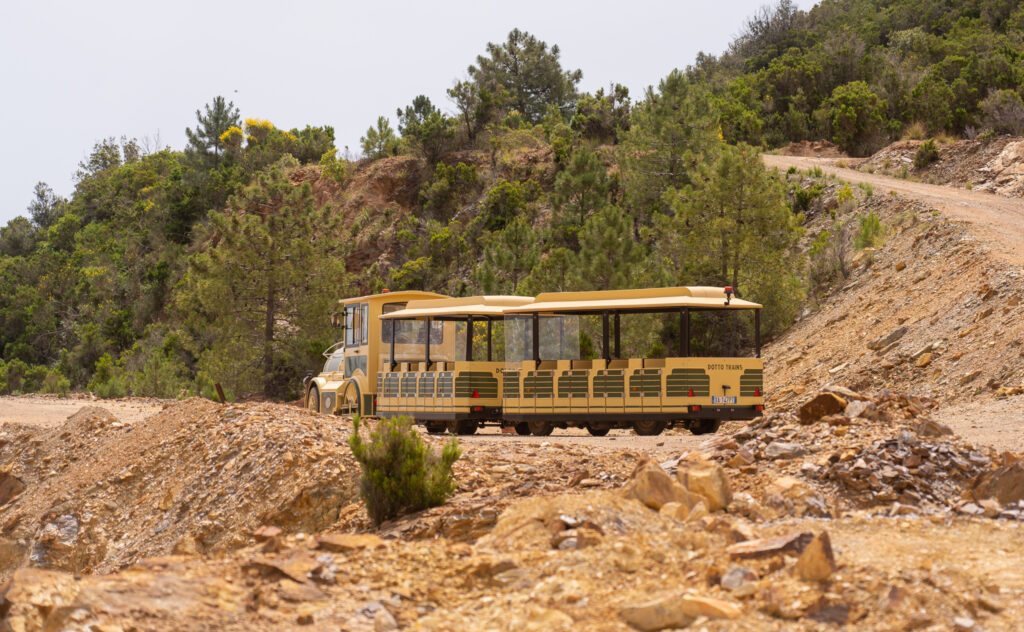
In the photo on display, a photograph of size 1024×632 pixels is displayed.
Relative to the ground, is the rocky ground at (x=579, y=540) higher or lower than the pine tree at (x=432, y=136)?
lower

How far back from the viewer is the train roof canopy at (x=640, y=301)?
59.1ft

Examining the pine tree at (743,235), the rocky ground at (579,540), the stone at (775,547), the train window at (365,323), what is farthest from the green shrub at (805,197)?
the stone at (775,547)

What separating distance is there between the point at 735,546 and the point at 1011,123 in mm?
42397

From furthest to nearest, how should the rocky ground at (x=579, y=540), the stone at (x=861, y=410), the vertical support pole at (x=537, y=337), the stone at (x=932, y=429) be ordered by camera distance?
1. the vertical support pole at (x=537, y=337)
2. the stone at (x=861, y=410)
3. the stone at (x=932, y=429)
4. the rocky ground at (x=579, y=540)

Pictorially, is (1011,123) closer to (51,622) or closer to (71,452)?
(71,452)

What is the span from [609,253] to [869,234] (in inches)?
352

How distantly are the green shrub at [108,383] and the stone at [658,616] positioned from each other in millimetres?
36660

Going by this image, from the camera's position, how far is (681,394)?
17.8 metres

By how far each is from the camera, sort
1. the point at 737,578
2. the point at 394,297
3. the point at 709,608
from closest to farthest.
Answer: the point at 709,608 → the point at 737,578 → the point at 394,297

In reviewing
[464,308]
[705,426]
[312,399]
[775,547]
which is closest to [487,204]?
[312,399]

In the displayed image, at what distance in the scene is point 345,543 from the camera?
795 cm

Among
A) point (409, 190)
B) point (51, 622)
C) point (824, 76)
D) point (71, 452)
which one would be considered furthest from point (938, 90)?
point (51, 622)

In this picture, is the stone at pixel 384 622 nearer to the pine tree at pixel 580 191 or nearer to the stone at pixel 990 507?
the stone at pixel 990 507

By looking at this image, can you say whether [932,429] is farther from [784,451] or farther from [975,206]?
[975,206]
